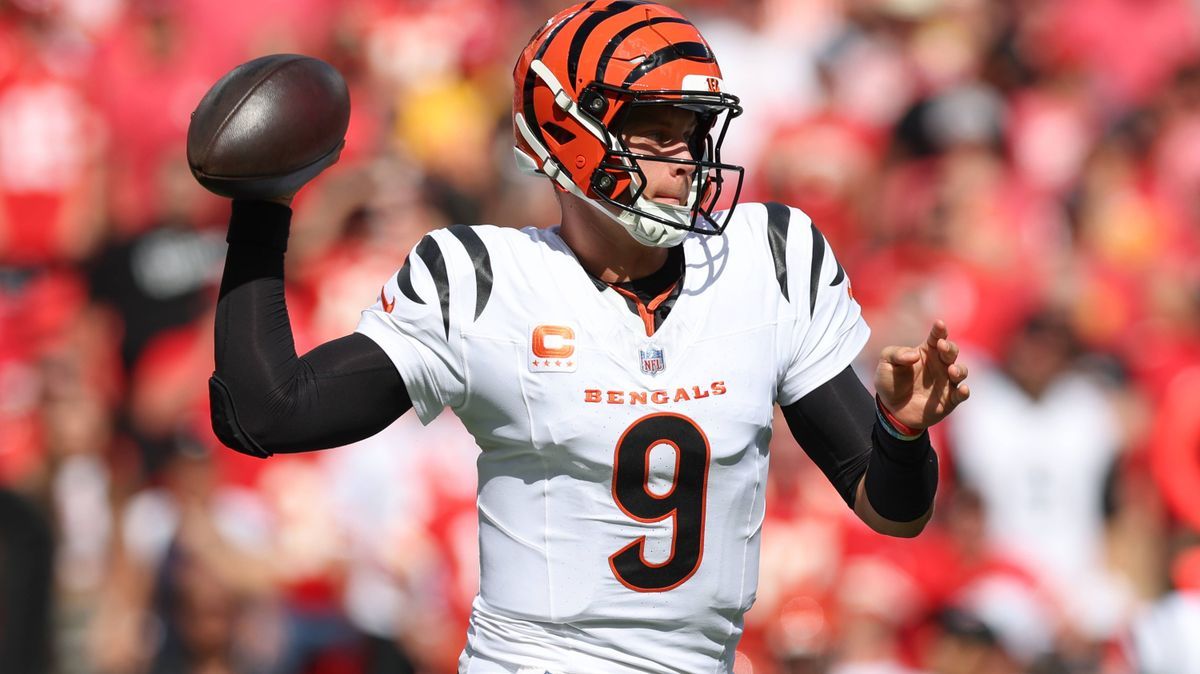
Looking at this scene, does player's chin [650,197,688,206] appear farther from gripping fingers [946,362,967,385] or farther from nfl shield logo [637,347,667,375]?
gripping fingers [946,362,967,385]

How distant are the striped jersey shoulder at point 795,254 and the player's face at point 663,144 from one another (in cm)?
21

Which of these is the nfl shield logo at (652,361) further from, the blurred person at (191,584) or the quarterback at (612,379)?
the blurred person at (191,584)

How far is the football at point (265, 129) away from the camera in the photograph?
3082 millimetres

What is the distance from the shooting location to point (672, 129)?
333 cm

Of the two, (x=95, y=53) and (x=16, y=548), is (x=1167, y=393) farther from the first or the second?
(x=95, y=53)

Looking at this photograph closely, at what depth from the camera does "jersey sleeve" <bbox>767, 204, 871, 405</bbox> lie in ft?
11.0

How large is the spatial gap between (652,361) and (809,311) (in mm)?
348

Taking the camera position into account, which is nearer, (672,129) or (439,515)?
(672,129)

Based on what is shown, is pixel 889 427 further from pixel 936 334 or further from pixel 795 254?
pixel 795 254

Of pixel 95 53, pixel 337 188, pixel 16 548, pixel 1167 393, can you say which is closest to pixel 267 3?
pixel 95 53

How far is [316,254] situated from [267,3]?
3.37 m

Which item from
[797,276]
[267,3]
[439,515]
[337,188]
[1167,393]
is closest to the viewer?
[797,276]

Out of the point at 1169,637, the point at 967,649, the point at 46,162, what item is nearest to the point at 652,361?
the point at 967,649

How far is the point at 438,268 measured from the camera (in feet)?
10.6
